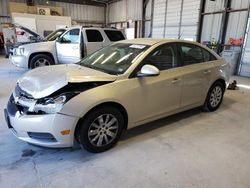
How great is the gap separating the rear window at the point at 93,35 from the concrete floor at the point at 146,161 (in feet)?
14.5

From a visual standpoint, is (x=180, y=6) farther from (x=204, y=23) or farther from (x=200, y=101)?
(x=200, y=101)

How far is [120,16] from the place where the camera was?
16734mm

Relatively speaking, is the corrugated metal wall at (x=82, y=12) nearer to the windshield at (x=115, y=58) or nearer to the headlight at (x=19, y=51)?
the headlight at (x=19, y=51)

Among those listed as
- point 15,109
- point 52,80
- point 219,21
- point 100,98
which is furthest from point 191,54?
point 219,21

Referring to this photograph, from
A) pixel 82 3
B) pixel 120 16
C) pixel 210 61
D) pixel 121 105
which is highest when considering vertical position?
pixel 82 3

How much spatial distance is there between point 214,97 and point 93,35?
4.62 meters

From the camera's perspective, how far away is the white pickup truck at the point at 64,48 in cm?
662

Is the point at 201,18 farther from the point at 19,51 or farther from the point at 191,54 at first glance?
the point at 19,51

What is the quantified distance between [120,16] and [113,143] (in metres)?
15.8

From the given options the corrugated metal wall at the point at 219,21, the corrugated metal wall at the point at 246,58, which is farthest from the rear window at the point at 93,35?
the corrugated metal wall at the point at 246,58

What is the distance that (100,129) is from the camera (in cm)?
240

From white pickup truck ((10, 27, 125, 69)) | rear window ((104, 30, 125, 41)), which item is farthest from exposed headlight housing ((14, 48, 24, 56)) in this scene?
rear window ((104, 30, 125, 41))

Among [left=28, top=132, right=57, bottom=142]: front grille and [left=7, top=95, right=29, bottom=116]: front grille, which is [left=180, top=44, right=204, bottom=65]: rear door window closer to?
[left=28, top=132, right=57, bottom=142]: front grille

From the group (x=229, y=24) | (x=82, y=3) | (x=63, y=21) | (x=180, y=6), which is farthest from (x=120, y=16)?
(x=229, y=24)
